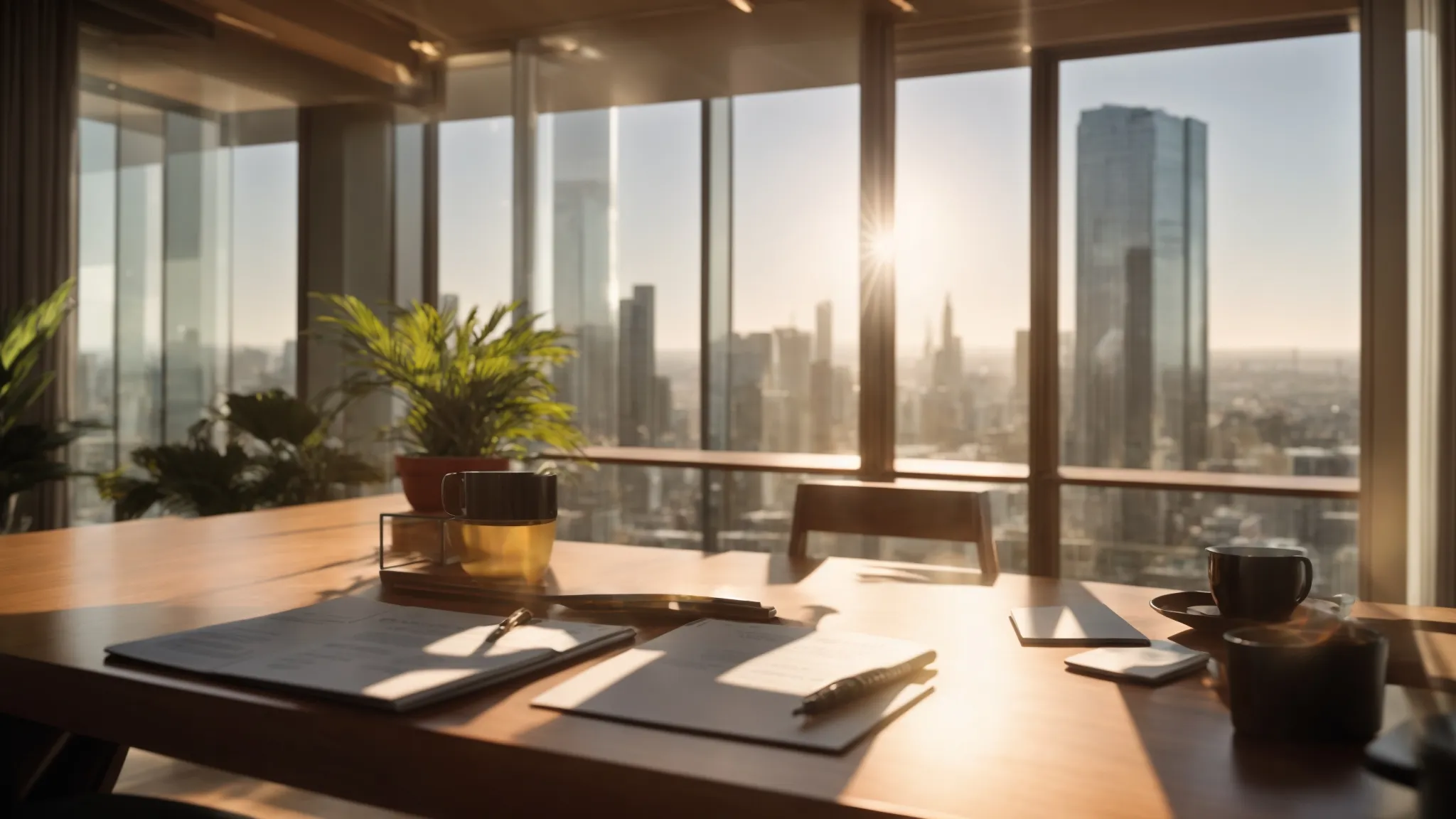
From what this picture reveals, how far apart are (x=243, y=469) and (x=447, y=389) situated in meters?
2.86

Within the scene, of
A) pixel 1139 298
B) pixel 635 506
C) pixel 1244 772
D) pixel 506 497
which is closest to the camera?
pixel 1244 772

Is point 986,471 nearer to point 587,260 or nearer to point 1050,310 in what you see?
point 1050,310

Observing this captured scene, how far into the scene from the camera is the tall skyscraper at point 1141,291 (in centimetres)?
388

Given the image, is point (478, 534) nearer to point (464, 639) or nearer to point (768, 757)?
point (464, 639)

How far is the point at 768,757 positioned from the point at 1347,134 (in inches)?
153

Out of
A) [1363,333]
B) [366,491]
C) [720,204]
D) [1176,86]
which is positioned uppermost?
[1176,86]

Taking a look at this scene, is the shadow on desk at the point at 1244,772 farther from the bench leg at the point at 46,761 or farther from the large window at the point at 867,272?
the large window at the point at 867,272

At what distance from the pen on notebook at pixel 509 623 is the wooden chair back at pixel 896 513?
77 cm

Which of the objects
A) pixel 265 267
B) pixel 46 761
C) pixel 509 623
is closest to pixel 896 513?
pixel 509 623

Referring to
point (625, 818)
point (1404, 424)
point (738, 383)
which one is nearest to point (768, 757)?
point (625, 818)

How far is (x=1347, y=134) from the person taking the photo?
146 inches

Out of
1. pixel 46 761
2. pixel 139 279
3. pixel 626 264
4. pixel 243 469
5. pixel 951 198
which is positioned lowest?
pixel 46 761

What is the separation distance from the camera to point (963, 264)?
4.20 metres

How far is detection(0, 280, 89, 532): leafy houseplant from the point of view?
349 centimetres
